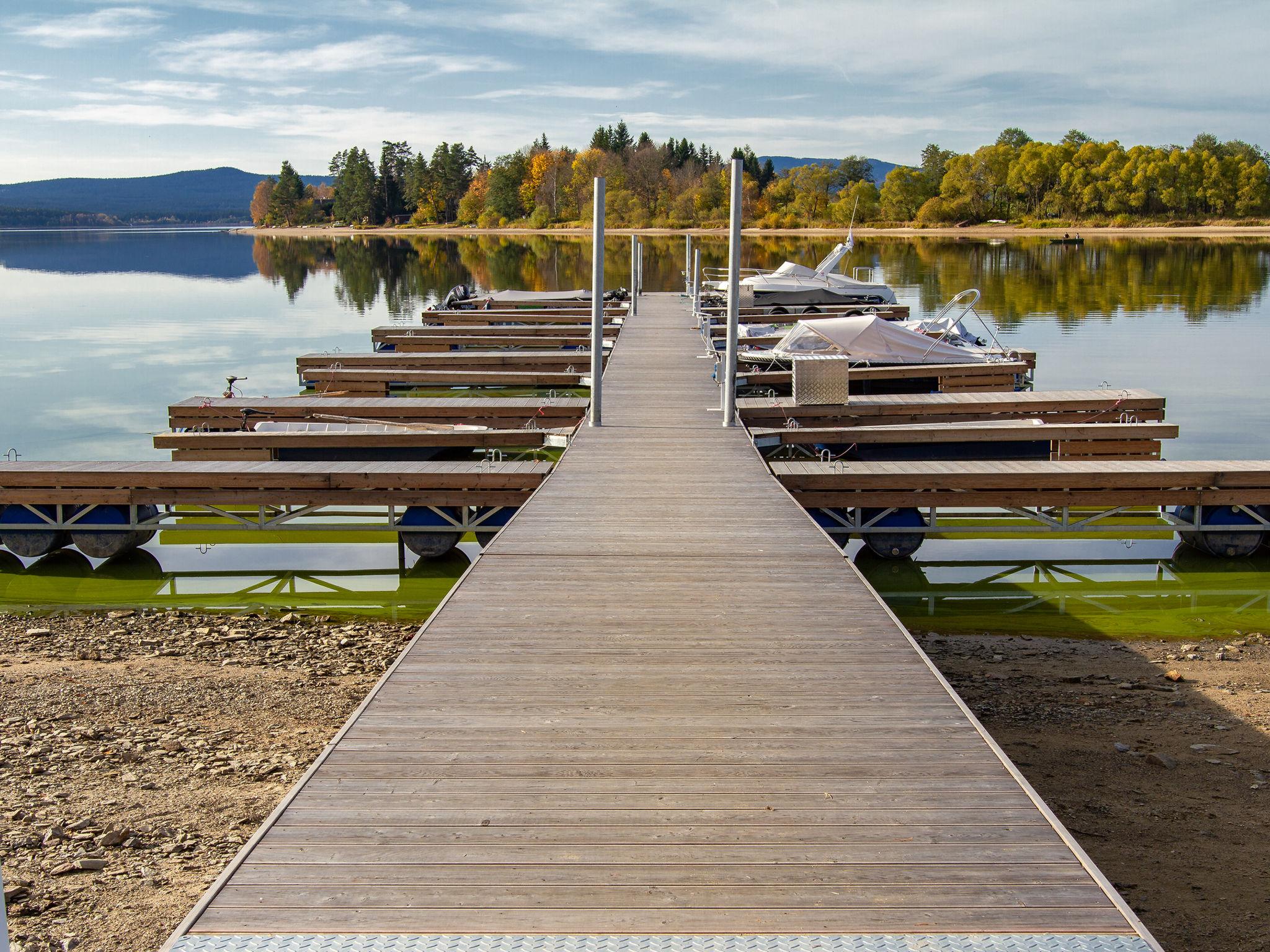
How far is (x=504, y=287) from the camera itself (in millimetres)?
39531

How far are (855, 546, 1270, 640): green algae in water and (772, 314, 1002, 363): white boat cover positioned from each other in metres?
6.76

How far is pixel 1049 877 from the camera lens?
321 centimetres

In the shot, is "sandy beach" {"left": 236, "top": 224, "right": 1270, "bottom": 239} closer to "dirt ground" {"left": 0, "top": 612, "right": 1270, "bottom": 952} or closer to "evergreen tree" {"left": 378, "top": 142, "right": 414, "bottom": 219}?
"evergreen tree" {"left": 378, "top": 142, "right": 414, "bottom": 219}

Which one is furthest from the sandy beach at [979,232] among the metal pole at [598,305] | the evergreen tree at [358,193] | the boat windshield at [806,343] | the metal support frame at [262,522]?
the metal support frame at [262,522]

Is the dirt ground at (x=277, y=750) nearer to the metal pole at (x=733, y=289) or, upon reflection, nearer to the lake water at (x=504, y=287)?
the lake water at (x=504, y=287)

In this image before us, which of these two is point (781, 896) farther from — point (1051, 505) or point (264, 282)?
point (264, 282)

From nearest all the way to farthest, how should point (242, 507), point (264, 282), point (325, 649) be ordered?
point (325, 649), point (242, 507), point (264, 282)

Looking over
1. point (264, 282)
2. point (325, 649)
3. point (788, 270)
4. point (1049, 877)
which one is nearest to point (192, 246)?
point (264, 282)

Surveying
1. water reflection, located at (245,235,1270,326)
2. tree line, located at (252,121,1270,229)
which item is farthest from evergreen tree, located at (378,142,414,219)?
water reflection, located at (245,235,1270,326)

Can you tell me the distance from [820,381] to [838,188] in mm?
95214

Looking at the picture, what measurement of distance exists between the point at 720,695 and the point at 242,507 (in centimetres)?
812

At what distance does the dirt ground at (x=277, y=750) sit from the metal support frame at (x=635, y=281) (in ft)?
50.5

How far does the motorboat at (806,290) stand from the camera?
26750mm

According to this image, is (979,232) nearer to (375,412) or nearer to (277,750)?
(375,412)
